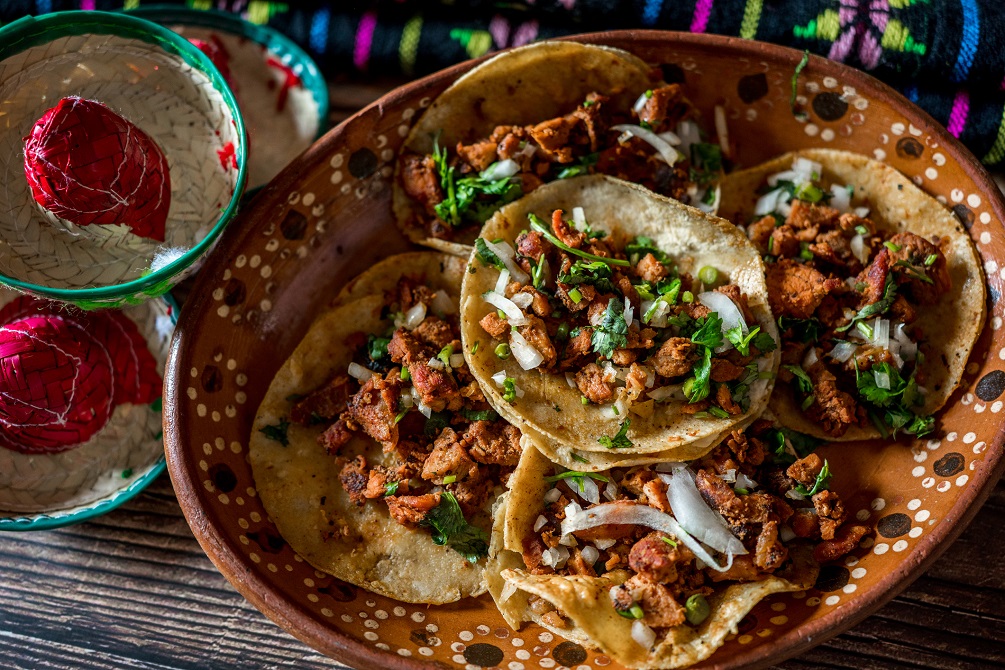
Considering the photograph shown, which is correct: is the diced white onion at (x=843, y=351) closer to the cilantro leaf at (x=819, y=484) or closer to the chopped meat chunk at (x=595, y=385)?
the cilantro leaf at (x=819, y=484)

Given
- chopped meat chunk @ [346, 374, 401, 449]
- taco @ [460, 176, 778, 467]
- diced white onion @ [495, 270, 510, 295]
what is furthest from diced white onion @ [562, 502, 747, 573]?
diced white onion @ [495, 270, 510, 295]

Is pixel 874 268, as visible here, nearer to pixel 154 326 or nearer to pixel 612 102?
pixel 612 102

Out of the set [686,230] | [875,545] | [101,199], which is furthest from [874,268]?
[101,199]

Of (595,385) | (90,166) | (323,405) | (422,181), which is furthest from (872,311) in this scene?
(90,166)

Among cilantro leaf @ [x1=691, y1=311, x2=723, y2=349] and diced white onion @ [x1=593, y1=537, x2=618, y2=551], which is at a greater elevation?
cilantro leaf @ [x1=691, y1=311, x2=723, y2=349]

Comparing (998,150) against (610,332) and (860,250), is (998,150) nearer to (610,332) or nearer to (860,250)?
(860,250)

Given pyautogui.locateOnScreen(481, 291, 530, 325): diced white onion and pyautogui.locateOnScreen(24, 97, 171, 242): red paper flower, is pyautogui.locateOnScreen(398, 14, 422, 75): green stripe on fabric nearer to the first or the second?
pyautogui.locateOnScreen(24, 97, 171, 242): red paper flower
